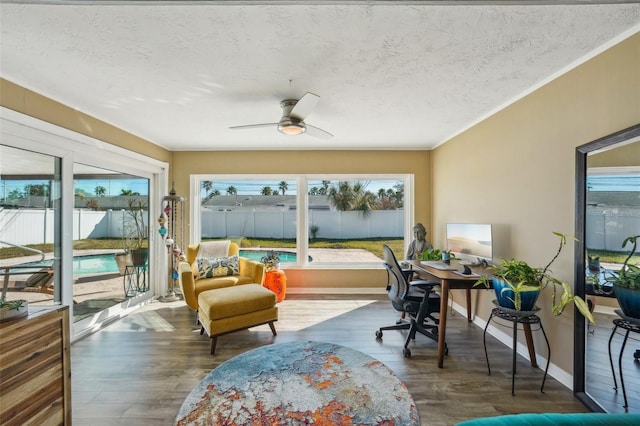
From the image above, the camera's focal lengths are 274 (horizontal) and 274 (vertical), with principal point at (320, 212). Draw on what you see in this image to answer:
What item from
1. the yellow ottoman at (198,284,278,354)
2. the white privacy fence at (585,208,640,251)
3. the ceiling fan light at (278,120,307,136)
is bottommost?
the yellow ottoman at (198,284,278,354)

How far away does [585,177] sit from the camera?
74.4 inches

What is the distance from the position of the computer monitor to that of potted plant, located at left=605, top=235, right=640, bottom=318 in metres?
1.09

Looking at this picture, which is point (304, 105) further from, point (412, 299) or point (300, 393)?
point (412, 299)

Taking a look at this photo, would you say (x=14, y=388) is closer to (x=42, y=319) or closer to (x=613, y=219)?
(x=42, y=319)

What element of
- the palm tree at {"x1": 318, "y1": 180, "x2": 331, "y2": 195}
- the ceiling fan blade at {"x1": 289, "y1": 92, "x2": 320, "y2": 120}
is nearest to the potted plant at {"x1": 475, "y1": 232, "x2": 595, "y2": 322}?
the ceiling fan blade at {"x1": 289, "y1": 92, "x2": 320, "y2": 120}

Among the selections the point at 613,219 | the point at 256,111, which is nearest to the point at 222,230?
the point at 256,111

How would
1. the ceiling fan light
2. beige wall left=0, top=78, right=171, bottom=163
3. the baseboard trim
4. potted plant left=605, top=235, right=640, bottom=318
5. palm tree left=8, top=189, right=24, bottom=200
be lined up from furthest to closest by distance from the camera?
the baseboard trim → the ceiling fan light → palm tree left=8, top=189, right=24, bottom=200 → beige wall left=0, top=78, right=171, bottom=163 → potted plant left=605, top=235, right=640, bottom=318

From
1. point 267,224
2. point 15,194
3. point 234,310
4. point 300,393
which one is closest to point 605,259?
point 300,393

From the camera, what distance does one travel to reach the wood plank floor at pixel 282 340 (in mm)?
1872

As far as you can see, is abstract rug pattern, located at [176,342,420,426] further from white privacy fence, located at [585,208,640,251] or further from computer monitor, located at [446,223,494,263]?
computer monitor, located at [446,223,494,263]

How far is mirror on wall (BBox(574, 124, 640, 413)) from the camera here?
1.61 meters

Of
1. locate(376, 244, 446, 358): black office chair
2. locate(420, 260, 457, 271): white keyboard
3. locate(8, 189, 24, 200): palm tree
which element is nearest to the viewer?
locate(8, 189, 24, 200): palm tree

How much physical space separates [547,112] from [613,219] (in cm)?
Answer: 102

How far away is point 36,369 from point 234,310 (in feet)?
4.80
